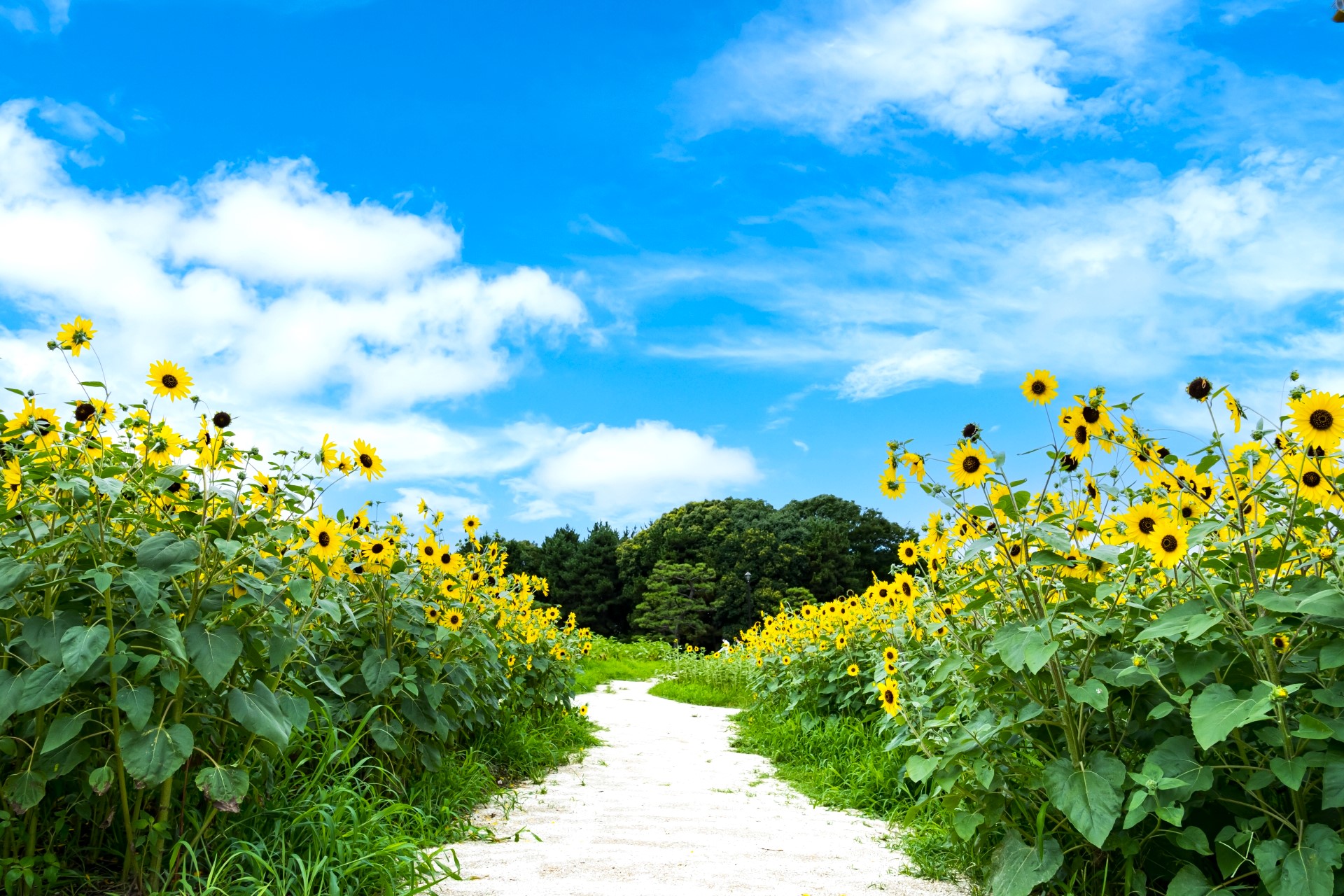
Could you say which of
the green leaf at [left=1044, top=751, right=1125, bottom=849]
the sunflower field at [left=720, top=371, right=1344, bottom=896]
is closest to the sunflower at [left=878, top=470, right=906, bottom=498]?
the sunflower field at [left=720, top=371, right=1344, bottom=896]

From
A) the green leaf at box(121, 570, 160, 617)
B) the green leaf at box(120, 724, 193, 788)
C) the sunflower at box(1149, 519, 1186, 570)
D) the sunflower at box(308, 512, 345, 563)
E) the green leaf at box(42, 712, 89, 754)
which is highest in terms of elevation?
the sunflower at box(308, 512, 345, 563)

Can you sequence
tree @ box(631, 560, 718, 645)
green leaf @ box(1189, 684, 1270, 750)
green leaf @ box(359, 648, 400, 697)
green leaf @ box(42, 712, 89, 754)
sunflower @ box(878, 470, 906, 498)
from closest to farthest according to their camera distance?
green leaf @ box(1189, 684, 1270, 750) → green leaf @ box(42, 712, 89, 754) → sunflower @ box(878, 470, 906, 498) → green leaf @ box(359, 648, 400, 697) → tree @ box(631, 560, 718, 645)

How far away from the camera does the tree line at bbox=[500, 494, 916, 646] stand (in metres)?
31.3

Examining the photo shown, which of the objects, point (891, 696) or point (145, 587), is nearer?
point (145, 587)

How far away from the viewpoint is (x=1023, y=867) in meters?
2.63

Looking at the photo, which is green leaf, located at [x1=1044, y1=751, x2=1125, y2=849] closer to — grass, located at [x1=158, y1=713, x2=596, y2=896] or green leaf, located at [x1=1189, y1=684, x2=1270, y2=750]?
green leaf, located at [x1=1189, y1=684, x2=1270, y2=750]

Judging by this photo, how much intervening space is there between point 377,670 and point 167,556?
156 centimetres

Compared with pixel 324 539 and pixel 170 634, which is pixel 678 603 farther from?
pixel 170 634

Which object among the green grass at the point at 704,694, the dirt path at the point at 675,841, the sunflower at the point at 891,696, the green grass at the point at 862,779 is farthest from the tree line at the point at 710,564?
the sunflower at the point at 891,696

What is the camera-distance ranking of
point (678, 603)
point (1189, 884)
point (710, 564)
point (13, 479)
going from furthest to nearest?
1. point (710, 564)
2. point (678, 603)
3. point (13, 479)
4. point (1189, 884)

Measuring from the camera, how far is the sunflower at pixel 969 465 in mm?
2730

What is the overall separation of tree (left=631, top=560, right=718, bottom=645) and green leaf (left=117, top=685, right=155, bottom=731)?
1101 inches

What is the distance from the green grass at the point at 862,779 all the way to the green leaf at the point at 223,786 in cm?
219

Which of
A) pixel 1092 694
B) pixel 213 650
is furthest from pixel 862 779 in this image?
pixel 213 650
